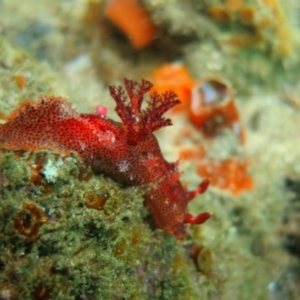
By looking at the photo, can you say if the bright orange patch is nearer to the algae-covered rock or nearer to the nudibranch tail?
the nudibranch tail

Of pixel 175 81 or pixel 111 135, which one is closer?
pixel 111 135

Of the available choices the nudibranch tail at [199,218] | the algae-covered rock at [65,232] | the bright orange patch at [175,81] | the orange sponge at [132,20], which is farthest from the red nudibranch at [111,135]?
the orange sponge at [132,20]

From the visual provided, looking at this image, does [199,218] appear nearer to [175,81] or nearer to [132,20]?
[175,81]

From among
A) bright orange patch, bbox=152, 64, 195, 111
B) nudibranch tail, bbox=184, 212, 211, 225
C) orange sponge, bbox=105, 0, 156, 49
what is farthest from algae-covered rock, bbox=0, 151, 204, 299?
orange sponge, bbox=105, 0, 156, 49

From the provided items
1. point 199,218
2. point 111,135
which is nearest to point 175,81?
point 199,218

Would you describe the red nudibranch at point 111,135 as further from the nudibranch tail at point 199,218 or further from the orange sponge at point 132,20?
the orange sponge at point 132,20

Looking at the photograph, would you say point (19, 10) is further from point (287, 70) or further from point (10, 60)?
point (287, 70)

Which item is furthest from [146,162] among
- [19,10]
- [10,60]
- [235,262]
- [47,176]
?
[19,10]
